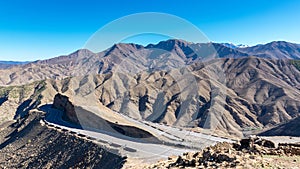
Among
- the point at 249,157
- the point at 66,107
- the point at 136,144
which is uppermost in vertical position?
the point at 249,157

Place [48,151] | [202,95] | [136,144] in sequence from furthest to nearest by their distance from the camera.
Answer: [202,95] < [48,151] < [136,144]

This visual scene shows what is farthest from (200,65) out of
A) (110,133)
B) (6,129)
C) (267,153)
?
(267,153)

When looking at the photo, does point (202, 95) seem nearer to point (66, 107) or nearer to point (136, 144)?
point (66, 107)

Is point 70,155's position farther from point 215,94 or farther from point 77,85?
point 77,85

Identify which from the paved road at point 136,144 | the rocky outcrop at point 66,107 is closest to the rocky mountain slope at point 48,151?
the paved road at point 136,144

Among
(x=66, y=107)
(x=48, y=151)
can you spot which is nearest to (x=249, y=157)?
(x=48, y=151)

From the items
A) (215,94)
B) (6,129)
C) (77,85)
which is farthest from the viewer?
(77,85)

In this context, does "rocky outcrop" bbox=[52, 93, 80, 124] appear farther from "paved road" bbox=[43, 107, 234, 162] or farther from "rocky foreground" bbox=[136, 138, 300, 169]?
"rocky foreground" bbox=[136, 138, 300, 169]

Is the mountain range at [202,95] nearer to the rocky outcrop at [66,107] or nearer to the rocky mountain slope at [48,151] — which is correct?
the rocky outcrop at [66,107]

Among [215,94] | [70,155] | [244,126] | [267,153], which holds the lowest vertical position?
[244,126]
